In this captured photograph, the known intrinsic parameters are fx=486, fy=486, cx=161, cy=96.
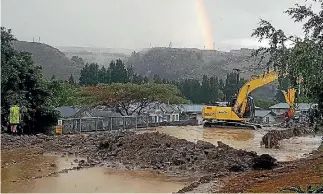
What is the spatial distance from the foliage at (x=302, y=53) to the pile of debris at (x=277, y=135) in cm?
1223

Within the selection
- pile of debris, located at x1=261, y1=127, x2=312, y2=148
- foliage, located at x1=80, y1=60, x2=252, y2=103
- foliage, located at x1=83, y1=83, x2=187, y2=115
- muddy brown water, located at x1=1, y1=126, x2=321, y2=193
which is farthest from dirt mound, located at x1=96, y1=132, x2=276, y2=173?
foliage, located at x1=80, y1=60, x2=252, y2=103

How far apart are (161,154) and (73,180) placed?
17.0ft

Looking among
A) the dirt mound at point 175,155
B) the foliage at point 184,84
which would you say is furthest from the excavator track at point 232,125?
the foliage at point 184,84

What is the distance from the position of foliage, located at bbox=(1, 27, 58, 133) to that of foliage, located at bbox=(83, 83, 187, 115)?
57.2 feet

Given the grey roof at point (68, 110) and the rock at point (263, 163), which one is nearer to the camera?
the rock at point (263, 163)

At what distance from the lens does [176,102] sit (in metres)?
52.9

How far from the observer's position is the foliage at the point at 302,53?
1235 cm

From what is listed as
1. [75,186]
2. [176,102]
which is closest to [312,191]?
[75,186]

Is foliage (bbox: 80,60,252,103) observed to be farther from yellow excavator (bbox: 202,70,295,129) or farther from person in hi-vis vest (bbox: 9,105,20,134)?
person in hi-vis vest (bbox: 9,105,20,134)

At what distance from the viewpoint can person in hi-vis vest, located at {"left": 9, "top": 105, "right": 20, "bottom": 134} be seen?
2550 cm

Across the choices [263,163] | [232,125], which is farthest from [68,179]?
[232,125]

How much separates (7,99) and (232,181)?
57.1ft

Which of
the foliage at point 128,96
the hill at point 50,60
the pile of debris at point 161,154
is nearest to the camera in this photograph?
the pile of debris at point 161,154

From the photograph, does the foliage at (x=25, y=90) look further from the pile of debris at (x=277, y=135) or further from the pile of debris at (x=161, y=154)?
the pile of debris at (x=277, y=135)
